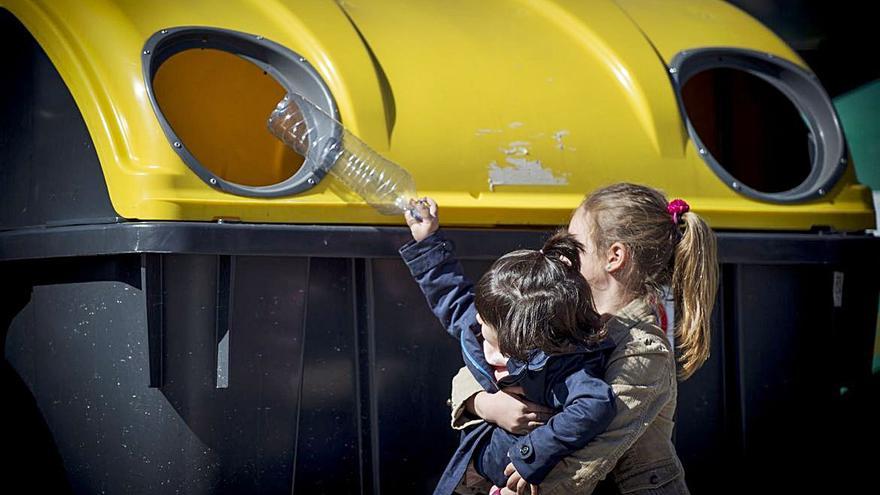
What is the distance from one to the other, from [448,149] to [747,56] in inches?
38.7

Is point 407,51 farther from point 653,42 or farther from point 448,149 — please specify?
point 653,42

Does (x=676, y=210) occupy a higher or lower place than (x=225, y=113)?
lower

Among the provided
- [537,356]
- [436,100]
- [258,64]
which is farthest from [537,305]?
[258,64]

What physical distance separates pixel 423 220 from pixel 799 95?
4.20ft

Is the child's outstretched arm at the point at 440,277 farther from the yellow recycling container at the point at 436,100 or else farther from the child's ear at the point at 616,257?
the child's ear at the point at 616,257

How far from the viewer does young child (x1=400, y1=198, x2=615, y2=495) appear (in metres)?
1.93

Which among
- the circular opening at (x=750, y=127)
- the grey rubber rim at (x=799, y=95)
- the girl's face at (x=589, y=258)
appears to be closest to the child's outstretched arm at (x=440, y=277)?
the girl's face at (x=589, y=258)

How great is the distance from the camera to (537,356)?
2.01 meters

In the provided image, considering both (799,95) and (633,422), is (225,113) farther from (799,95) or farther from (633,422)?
(799,95)

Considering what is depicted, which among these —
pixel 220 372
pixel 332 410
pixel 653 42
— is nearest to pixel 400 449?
pixel 332 410

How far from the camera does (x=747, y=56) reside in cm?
294

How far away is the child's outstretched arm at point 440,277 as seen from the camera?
86.9 inches

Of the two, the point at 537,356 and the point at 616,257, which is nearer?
the point at 537,356

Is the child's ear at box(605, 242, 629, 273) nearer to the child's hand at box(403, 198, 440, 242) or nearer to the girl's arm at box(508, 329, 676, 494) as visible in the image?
the girl's arm at box(508, 329, 676, 494)
